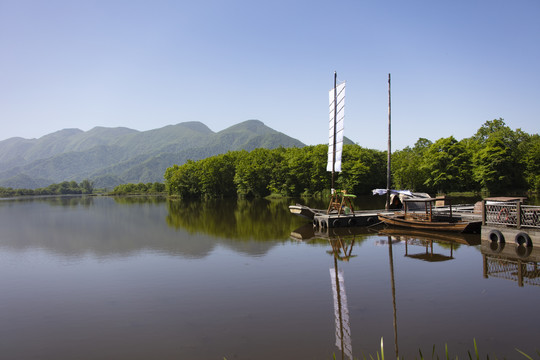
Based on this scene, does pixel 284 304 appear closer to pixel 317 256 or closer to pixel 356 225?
pixel 317 256

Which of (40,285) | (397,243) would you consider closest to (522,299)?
(397,243)

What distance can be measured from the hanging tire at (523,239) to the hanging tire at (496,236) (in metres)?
0.78

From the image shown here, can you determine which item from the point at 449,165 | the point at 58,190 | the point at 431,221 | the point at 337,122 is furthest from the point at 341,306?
the point at 58,190

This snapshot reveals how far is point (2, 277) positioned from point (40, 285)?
3.26m

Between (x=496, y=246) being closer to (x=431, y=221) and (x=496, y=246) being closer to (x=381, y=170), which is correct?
(x=431, y=221)

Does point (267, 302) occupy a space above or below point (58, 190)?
below

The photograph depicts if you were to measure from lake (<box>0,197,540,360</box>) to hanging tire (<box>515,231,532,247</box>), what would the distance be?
194 centimetres

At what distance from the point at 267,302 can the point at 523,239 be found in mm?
14401

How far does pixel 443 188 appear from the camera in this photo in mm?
68688

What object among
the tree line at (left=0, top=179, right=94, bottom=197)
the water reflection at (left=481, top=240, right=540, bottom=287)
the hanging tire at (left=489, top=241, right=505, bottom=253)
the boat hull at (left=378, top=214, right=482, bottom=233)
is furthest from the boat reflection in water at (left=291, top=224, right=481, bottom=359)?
the tree line at (left=0, top=179, right=94, bottom=197)

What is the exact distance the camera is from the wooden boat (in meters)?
23.9

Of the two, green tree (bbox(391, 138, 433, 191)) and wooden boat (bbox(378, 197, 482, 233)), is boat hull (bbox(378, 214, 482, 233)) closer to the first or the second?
wooden boat (bbox(378, 197, 482, 233))

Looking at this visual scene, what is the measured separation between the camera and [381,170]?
84688 millimetres

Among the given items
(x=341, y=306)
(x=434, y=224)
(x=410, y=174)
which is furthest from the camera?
(x=410, y=174)
